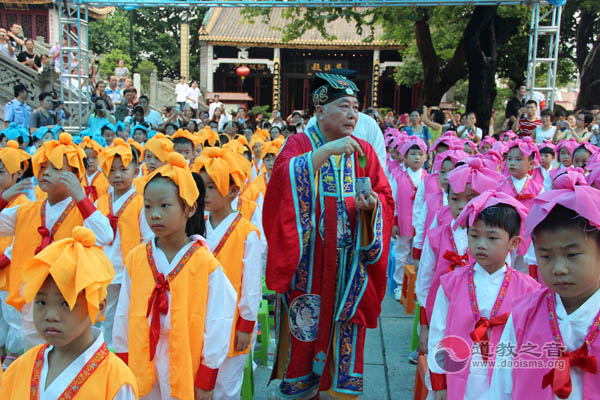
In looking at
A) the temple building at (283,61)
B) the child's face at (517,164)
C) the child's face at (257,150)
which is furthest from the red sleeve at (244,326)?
the temple building at (283,61)

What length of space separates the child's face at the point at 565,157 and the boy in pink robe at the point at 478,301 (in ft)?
15.5

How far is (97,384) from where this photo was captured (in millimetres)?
Answer: 2061

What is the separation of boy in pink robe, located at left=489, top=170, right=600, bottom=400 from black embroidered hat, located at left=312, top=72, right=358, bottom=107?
149 centimetres

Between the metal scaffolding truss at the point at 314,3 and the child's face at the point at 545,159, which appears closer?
the child's face at the point at 545,159

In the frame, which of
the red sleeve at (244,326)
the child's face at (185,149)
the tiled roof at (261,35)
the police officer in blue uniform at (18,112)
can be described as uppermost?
the tiled roof at (261,35)

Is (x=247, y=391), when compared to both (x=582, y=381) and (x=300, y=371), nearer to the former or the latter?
(x=300, y=371)

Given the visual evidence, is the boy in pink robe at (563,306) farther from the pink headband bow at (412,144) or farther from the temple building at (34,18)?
the temple building at (34,18)

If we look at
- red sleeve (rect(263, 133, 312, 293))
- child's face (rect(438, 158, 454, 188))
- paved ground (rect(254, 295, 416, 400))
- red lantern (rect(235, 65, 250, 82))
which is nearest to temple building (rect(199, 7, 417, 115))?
red lantern (rect(235, 65, 250, 82))

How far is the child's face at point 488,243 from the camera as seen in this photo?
2732 mm

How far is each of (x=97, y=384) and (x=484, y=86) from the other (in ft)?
48.0

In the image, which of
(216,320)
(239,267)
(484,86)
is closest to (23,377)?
(216,320)

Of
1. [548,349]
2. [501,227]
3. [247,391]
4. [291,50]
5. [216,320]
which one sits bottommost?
[247,391]

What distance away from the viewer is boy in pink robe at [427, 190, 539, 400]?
271 cm

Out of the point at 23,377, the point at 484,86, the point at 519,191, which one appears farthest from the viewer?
the point at 484,86
